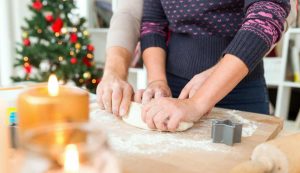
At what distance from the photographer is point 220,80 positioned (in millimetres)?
674

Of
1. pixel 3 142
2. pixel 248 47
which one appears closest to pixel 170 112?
pixel 248 47

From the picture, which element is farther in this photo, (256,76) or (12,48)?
(12,48)

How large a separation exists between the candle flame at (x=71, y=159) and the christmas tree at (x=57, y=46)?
2158 mm

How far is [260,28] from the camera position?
688 millimetres

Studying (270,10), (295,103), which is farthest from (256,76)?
(295,103)

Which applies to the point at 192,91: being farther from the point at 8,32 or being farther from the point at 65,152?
the point at 8,32

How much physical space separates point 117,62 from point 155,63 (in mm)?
128

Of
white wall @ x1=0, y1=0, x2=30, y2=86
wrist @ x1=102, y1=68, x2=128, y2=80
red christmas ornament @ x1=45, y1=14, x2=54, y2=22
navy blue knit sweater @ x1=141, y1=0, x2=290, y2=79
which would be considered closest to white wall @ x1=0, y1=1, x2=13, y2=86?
white wall @ x1=0, y1=0, x2=30, y2=86

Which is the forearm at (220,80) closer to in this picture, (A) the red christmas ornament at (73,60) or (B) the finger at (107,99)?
(B) the finger at (107,99)

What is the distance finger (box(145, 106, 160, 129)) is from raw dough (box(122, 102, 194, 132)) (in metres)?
0.02

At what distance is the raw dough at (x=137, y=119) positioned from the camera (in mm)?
639

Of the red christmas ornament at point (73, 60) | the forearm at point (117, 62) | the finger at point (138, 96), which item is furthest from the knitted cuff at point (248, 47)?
the red christmas ornament at point (73, 60)

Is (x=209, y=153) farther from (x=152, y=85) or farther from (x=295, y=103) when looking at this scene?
(x=295, y=103)

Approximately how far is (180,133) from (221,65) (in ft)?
0.59
